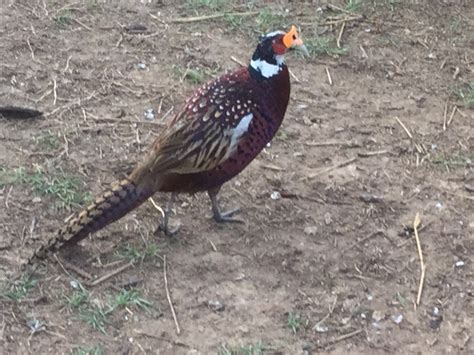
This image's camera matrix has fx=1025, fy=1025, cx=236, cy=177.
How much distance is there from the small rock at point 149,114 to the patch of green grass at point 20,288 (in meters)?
1.42

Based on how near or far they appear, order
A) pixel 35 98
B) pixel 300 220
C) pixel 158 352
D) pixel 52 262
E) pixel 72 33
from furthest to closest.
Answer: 1. pixel 72 33
2. pixel 35 98
3. pixel 300 220
4. pixel 52 262
5. pixel 158 352

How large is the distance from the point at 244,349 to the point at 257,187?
3.77 feet

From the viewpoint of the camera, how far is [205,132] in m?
4.29

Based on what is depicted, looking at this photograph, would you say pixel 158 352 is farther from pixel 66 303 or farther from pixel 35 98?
pixel 35 98

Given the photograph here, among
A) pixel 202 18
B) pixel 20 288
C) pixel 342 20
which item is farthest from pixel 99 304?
pixel 342 20

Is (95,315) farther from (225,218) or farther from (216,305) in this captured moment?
(225,218)

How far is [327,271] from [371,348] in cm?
48

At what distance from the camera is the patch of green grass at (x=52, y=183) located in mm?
4660

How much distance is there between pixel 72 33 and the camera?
605cm

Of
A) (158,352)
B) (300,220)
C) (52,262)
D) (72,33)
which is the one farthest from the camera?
(72,33)

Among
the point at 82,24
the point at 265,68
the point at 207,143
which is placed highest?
the point at 265,68

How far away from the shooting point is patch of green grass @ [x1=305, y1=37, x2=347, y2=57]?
600cm

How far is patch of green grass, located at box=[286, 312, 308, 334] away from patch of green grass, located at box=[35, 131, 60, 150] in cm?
163

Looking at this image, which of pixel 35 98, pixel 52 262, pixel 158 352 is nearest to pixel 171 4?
pixel 35 98
